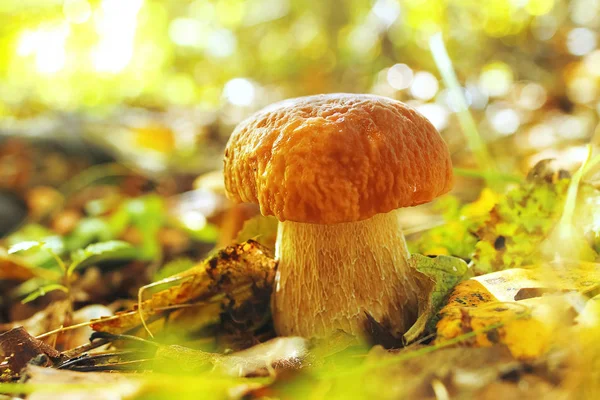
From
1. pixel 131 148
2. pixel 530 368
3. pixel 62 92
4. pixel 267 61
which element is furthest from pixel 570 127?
pixel 62 92

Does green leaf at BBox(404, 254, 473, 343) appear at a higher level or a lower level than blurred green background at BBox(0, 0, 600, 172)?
lower

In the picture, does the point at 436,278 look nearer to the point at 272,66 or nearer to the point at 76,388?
the point at 76,388

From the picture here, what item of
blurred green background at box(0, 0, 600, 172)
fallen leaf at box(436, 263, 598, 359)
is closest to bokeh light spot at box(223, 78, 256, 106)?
blurred green background at box(0, 0, 600, 172)

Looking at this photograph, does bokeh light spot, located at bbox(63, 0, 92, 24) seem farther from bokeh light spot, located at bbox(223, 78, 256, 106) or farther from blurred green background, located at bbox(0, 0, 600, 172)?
bokeh light spot, located at bbox(223, 78, 256, 106)

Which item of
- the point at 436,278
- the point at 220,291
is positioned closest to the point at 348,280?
the point at 436,278

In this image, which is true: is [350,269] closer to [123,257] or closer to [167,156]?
[123,257]

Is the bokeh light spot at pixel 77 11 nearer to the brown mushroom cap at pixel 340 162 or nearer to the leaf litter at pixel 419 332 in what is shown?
the leaf litter at pixel 419 332
